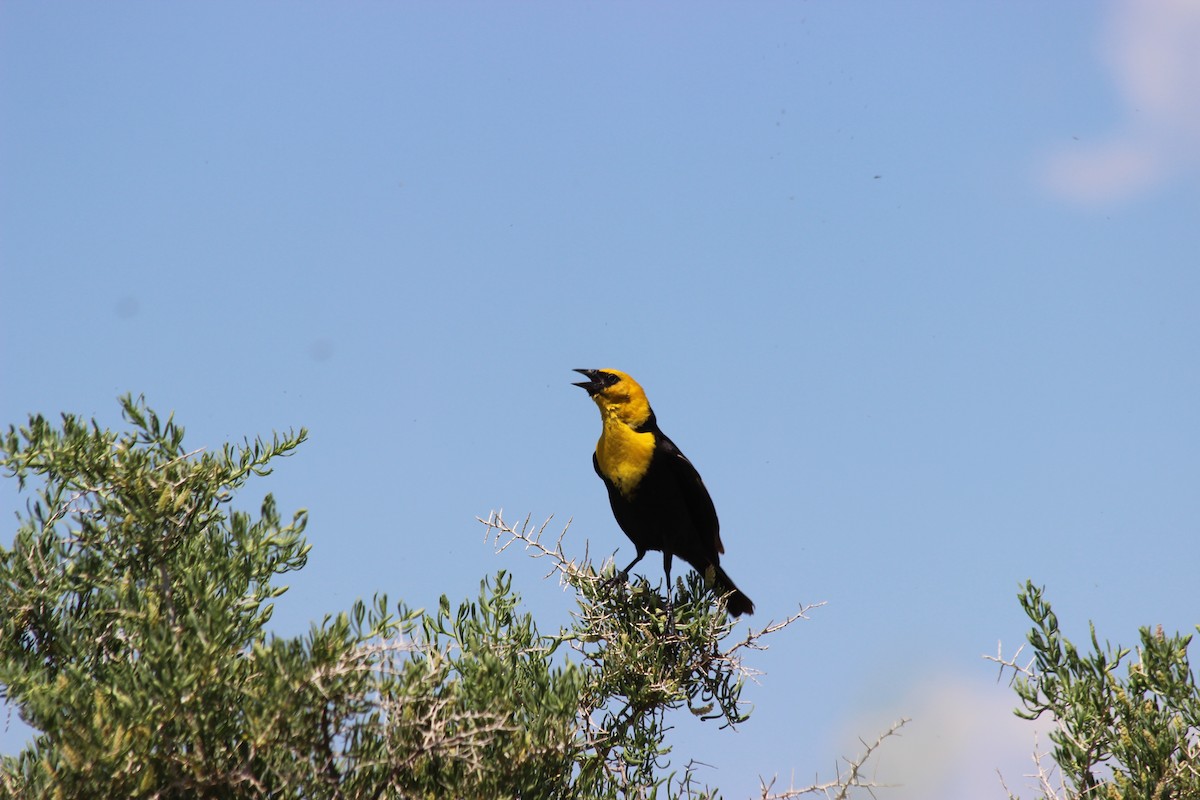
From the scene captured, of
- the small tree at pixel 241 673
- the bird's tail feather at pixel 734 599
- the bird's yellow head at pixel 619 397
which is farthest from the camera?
the bird's yellow head at pixel 619 397

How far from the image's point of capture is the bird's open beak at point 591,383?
7418 millimetres

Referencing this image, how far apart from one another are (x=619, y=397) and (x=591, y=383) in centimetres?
22

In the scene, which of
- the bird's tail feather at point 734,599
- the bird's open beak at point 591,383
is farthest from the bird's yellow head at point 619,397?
the bird's tail feather at point 734,599

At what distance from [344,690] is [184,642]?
2.00 feet

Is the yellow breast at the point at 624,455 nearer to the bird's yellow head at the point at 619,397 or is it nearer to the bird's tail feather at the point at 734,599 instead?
the bird's yellow head at the point at 619,397

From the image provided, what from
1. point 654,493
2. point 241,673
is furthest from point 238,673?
point 654,493

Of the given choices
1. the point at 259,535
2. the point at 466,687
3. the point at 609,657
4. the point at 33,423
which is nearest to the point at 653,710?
the point at 609,657

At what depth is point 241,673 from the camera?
434 centimetres

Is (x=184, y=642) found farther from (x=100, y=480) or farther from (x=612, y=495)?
(x=612, y=495)

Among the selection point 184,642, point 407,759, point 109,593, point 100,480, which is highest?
point 100,480

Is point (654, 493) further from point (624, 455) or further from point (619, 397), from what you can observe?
point (619, 397)

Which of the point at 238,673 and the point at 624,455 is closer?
the point at 238,673

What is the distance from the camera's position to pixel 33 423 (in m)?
5.06

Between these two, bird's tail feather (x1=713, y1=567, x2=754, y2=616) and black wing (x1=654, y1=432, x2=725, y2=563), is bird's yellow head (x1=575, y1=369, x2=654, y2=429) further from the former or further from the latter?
bird's tail feather (x1=713, y1=567, x2=754, y2=616)
